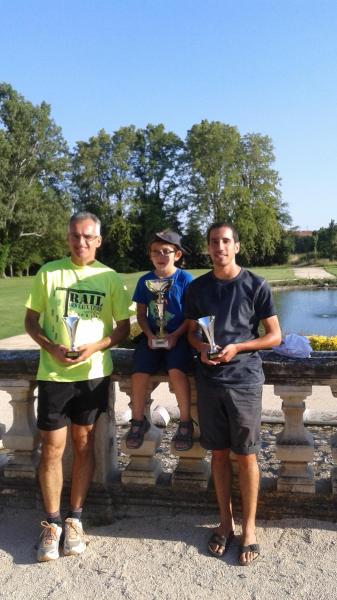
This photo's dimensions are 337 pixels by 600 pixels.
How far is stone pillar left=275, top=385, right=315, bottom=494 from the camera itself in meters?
3.31

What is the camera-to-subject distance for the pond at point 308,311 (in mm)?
19219

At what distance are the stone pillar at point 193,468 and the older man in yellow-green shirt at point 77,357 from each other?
54 cm

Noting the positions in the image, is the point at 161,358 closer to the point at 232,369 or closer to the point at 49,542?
the point at 232,369

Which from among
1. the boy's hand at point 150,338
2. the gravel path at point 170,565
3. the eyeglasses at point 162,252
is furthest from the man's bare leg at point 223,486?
the eyeglasses at point 162,252

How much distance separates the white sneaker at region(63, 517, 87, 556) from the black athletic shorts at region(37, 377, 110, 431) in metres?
0.54

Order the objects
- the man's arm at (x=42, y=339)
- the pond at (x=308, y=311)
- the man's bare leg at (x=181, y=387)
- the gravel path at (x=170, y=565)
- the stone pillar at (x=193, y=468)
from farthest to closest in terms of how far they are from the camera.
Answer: the pond at (x=308, y=311)
the stone pillar at (x=193, y=468)
the man's bare leg at (x=181, y=387)
the man's arm at (x=42, y=339)
the gravel path at (x=170, y=565)

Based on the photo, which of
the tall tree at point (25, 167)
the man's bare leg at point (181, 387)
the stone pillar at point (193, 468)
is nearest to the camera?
the man's bare leg at point (181, 387)

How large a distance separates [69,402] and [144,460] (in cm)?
66

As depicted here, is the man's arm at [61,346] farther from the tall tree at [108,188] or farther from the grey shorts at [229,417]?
the tall tree at [108,188]

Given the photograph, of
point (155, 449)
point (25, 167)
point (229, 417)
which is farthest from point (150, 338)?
point (25, 167)

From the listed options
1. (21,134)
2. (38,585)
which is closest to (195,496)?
(38,585)

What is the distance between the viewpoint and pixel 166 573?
9.37 feet

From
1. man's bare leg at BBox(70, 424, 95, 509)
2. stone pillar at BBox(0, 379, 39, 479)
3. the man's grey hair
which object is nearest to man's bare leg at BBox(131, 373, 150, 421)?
man's bare leg at BBox(70, 424, 95, 509)

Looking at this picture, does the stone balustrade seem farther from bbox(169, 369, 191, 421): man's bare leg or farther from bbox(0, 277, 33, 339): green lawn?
bbox(0, 277, 33, 339): green lawn
